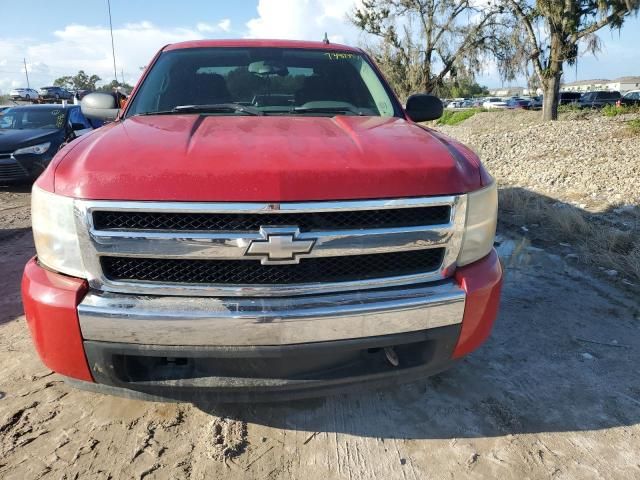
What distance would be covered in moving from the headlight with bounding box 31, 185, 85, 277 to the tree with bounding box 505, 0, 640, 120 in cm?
1738

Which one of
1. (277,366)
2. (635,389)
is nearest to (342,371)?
(277,366)

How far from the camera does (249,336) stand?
1.95 metres

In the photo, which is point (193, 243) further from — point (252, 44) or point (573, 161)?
point (573, 161)

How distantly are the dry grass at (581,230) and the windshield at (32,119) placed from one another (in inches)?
→ 318

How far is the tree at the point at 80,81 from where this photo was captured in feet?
238

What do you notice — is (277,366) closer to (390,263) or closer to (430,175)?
(390,263)

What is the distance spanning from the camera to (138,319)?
6.25ft

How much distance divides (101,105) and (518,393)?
3.31m

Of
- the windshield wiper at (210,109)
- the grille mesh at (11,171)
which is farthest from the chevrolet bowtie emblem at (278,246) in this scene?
the grille mesh at (11,171)

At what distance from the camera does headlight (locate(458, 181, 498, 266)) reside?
2.17 meters

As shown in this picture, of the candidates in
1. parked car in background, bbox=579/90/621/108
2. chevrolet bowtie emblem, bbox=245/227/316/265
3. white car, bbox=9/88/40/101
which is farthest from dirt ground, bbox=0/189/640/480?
white car, bbox=9/88/40/101

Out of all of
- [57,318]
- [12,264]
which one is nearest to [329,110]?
[57,318]

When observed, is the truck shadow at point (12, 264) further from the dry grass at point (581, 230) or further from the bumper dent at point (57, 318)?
the dry grass at point (581, 230)

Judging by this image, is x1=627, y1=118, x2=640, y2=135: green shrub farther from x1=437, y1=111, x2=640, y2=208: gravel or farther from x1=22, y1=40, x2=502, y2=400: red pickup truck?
x1=22, y1=40, x2=502, y2=400: red pickup truck
